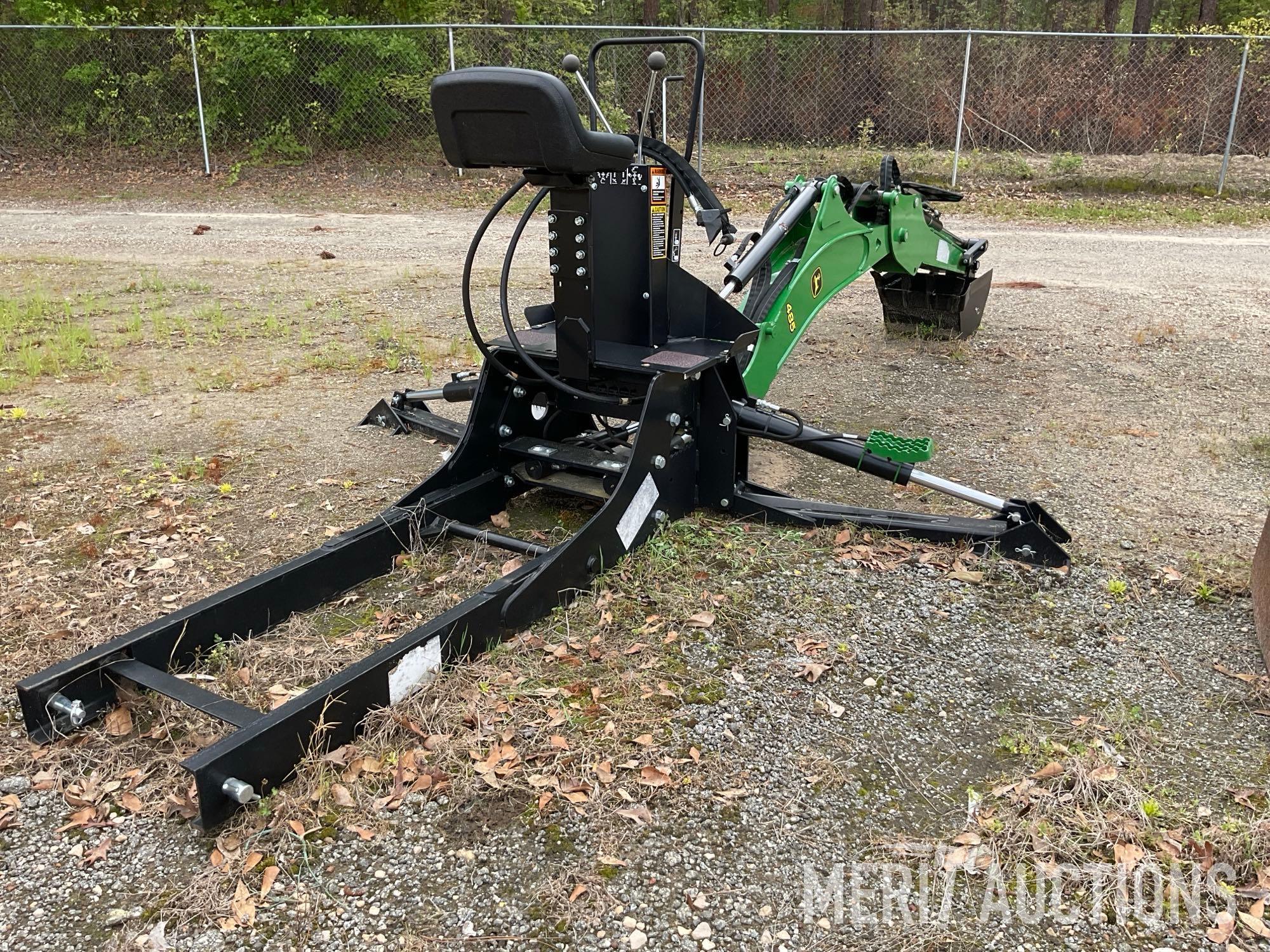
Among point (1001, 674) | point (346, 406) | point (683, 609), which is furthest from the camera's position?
point (346, 406)

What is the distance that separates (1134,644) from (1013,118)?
14018 millimetres

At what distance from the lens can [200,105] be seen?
1369 centimetres

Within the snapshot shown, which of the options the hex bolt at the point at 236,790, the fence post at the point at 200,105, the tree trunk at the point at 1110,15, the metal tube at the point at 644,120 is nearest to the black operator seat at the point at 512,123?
the metal tube at the point at 644,120

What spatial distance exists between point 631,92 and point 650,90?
42.2 feet

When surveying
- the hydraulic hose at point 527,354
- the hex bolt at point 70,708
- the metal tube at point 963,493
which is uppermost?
the hydraulic hose at point 527,354

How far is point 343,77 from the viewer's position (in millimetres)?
15453

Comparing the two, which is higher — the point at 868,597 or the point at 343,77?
the point at 343,77

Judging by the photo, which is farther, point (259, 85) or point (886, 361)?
point (259, 85)

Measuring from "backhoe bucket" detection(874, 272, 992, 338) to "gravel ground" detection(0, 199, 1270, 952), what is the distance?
659mm

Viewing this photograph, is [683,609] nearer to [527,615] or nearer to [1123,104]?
[527,615]

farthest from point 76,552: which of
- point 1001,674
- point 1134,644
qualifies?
point 1134,644

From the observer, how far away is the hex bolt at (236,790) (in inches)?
102

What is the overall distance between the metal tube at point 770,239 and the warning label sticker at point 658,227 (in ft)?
1.35

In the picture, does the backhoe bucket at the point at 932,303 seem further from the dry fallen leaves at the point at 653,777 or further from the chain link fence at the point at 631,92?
the chain link fence at the point at 631,92
